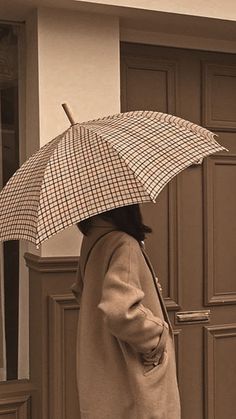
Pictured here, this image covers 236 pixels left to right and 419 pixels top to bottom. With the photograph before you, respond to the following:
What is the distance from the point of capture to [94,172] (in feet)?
6.84

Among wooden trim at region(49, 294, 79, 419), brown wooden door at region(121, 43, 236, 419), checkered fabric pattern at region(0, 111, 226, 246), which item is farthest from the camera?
brown wooden door at region(121, 43, 236, 419)

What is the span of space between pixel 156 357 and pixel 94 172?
71cm

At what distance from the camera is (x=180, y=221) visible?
351 cm

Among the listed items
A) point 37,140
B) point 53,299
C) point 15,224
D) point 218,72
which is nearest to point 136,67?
point 218,72

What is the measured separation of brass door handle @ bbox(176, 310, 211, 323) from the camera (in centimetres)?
349

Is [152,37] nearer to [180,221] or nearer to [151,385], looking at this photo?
[180,221]

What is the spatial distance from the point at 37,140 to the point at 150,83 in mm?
743

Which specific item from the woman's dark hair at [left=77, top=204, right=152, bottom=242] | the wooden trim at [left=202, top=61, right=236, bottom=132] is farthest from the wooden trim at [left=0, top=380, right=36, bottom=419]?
the wooden trim at [left=202, top=61, right=236, bottom=132]

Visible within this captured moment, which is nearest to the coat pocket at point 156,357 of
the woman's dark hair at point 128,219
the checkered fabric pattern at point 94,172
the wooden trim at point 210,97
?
the woman's dark hair at point 128,219

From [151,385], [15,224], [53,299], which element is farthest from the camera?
[53,299]

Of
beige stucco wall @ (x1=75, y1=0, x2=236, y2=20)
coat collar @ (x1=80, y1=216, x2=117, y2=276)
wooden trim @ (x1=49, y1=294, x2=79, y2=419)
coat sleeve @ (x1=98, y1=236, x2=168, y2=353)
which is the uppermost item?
beige stucco wall @ (x1=75, y1=0, x2=236, y2=20)

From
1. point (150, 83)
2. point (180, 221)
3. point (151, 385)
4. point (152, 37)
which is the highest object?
point (152, 37)

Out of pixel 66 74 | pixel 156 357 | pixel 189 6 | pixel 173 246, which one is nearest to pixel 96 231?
pixel 156 357

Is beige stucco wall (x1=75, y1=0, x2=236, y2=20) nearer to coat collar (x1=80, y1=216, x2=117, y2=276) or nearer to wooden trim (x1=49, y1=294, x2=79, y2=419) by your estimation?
coat collar (x1=80, y1=216, x2=117, y2=276)
